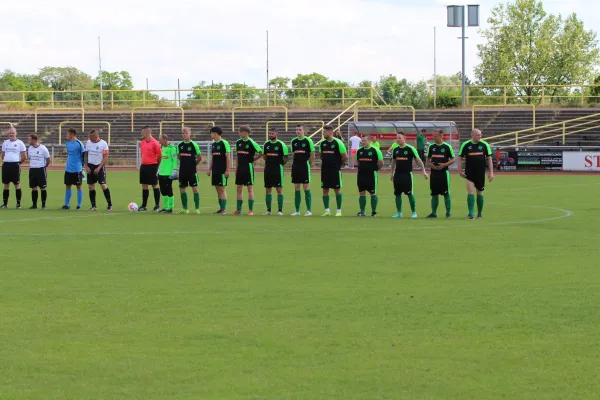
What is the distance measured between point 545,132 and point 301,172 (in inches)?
1303

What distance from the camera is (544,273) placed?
1213 centimetres

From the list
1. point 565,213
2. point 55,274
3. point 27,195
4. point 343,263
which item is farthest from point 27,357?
point 27,195

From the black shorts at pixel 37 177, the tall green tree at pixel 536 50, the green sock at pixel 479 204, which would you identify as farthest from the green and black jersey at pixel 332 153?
the tall green tree at pixel 536 50

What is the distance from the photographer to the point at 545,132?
52.2 m

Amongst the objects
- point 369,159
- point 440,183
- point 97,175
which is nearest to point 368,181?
point 369,159

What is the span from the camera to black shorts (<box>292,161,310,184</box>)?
21.9 metres

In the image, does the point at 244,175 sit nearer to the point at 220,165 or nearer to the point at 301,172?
the point at 220,165

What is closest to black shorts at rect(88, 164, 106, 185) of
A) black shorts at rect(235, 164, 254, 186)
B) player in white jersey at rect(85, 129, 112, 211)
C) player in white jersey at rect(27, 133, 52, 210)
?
player in white jersey at rect(85, 129, 112, 211)

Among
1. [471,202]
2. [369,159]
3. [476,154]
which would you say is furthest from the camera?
[369,159]

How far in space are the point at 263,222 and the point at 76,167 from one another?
611 cm

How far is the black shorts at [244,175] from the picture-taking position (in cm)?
2209

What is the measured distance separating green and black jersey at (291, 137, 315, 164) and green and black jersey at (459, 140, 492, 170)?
3.39 m

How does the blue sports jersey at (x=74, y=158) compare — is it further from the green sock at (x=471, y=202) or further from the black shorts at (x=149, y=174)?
the green sock at (x=471, y=202)

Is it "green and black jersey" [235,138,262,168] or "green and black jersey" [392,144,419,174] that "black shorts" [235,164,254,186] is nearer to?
"green and black jersey" [235,138,262,168]
